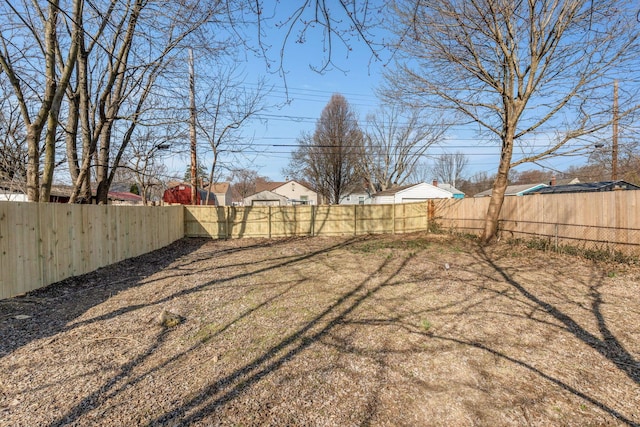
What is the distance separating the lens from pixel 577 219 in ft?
27.5

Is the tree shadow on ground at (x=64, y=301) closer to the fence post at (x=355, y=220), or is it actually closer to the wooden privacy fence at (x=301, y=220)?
the wooden privacy fence at (x=301, y=220)

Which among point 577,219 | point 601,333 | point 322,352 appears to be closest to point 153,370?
point 322,352

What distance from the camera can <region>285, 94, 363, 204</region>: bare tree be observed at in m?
23.5

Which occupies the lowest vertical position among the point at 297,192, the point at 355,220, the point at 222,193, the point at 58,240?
the point at 355,220

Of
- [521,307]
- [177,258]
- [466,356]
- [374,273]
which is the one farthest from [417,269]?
[177,258]

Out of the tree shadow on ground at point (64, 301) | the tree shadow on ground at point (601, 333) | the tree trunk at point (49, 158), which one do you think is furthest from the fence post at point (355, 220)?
the tree trunk at point (49, 158)

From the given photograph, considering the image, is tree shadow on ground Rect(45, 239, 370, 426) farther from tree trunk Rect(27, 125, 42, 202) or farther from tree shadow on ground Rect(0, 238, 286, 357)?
tree trunk Rect(27, 125, 42, 202)

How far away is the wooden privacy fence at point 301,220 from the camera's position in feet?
45.0

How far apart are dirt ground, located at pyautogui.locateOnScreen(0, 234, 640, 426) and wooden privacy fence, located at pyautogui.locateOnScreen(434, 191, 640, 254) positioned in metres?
1.89

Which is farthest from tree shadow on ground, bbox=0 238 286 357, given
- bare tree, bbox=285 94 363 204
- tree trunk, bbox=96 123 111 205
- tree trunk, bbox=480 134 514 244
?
bare tree, bbox=285 94 363 204

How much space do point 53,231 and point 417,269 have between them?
255 inches

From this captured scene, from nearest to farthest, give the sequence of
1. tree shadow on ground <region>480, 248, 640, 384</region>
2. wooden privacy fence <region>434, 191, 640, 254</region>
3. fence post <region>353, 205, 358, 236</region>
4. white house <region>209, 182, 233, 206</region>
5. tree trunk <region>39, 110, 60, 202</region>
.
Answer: tree shadow on ground <region>480, 248, 640, 384</region> < tree trunk <region>39, 110, 60, 202</region> < wooden privacy fence <region>434, 191, 640, 254</region> < fence post <region>353, 205, 358, 236</region> < white house <region>209, 182, 233, 206</region>

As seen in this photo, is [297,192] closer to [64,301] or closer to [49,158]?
[49,158]

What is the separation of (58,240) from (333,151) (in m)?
19.4
